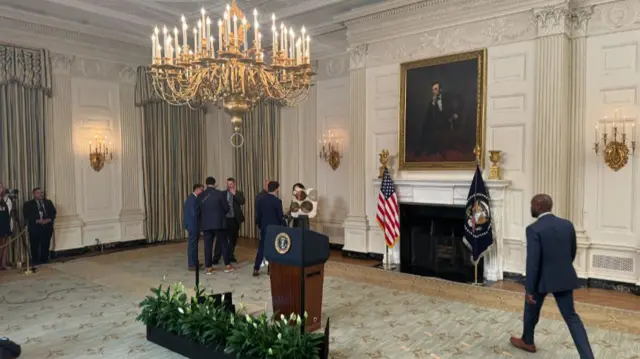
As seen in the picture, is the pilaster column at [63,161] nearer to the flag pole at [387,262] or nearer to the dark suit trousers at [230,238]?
the dark suit trousers at [230,238]

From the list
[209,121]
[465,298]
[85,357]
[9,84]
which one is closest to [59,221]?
[9,84]

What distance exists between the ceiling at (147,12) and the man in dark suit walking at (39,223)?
3.08 meters

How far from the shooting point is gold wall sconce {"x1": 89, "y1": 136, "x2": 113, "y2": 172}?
9.23 metres

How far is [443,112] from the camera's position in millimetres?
7207

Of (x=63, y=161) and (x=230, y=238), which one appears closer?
(x=230, y=238)

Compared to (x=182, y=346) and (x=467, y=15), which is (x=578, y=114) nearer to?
(x=467, y=15)

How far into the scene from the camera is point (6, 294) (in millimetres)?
6082

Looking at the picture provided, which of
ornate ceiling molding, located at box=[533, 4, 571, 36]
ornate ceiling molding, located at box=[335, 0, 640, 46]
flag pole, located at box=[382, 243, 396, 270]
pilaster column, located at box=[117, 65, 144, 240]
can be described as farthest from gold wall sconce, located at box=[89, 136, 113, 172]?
ornate ceiling molding, located at box=[533, 4, 571, 36]

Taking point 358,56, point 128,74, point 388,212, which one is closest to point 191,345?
point 388,212

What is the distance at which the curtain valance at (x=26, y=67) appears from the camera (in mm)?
7969

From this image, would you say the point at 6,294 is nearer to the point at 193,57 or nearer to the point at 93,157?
the point at 93,157

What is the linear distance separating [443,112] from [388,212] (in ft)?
6.04

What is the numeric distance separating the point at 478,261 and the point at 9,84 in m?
8.50

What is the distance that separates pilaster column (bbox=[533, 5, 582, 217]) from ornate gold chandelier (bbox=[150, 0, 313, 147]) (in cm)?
360
